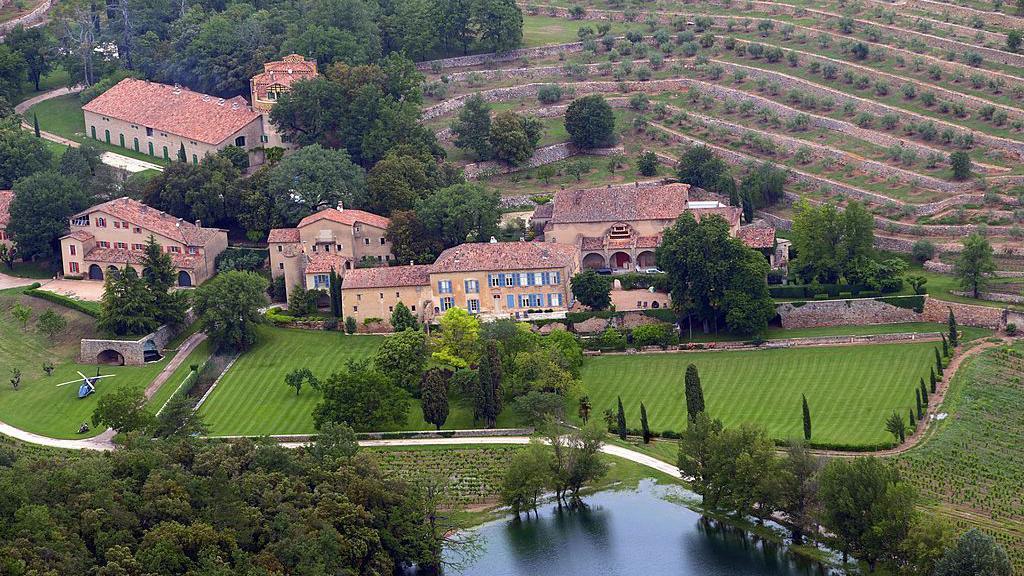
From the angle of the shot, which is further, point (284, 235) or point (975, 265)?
point (284, 235)

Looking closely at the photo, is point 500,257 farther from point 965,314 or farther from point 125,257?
point 965,314

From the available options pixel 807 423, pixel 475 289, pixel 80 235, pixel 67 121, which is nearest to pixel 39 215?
pixel 80 235

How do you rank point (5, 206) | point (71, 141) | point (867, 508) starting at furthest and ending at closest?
point (71, 141), point (5, 206), point (867, 508)

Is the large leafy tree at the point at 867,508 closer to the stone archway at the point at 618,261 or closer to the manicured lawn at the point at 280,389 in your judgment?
the manicured lawn at the point at 280,389

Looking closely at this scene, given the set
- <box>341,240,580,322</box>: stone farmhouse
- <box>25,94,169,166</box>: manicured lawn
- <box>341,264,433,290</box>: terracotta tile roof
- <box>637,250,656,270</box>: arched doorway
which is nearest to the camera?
<box>341,240,580,322</box>: stone farmhouse

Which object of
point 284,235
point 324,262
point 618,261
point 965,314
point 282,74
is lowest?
point 965,314

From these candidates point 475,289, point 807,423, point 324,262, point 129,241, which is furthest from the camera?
point 129,241

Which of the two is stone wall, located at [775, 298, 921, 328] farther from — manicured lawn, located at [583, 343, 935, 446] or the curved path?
the curved path

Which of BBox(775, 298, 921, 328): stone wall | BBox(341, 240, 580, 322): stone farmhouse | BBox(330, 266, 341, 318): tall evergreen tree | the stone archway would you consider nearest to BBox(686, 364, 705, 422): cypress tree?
BBox(775, 298, 921, 328): stone wall
